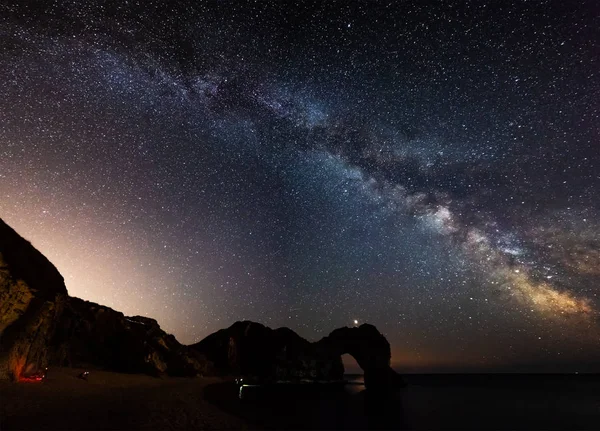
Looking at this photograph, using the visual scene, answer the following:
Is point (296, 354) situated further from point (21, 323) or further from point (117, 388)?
point (21, 323)

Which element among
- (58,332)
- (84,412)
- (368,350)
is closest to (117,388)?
(58,332)

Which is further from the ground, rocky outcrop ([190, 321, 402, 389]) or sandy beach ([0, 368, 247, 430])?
rocky outcrop ([190, 321, 402, 389])

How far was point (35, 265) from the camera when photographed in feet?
153

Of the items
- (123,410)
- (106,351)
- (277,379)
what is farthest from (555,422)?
(277,379)

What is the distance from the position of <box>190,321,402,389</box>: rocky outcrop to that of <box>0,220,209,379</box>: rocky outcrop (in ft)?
125

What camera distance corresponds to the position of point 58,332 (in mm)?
47750

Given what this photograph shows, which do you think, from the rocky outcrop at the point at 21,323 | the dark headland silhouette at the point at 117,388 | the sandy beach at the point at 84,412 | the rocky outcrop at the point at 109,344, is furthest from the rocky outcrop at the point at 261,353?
the sandy beach at the point at 84,412

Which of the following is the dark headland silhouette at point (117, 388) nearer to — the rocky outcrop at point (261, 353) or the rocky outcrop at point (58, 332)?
the rocky outcrop at point (58, 332)

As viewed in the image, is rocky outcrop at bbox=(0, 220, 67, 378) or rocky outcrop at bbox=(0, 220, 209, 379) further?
rocky outcrop at bbox=(0, 220, 209, 379)

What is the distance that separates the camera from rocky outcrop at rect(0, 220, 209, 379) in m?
28.3

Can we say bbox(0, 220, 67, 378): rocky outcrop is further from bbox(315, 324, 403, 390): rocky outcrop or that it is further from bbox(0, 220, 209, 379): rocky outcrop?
bbox(315, 324, 403, 390): rocky outcrop

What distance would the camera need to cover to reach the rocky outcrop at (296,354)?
113m

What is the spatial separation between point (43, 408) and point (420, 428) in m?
33.0

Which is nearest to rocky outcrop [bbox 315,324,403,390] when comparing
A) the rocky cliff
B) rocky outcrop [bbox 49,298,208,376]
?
the rocky cliff
